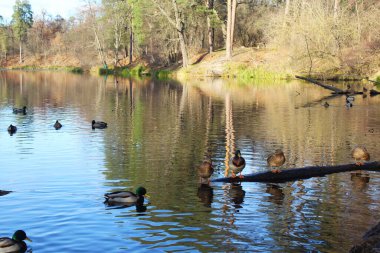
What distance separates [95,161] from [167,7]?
56557mm

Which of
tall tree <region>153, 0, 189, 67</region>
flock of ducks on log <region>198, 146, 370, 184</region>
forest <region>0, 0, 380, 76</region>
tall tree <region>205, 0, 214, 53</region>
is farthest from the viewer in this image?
tall tree <region>205, 0, 214, 53</region>

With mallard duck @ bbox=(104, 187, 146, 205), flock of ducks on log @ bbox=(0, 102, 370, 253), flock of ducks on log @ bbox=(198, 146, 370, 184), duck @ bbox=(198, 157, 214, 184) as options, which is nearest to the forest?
flock of ducks on log @ bbox=(198, 146, 370, 184)

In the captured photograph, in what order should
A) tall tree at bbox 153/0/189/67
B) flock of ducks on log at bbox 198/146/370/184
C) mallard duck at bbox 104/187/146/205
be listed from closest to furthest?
mallard duck at bbox 104/187/146/205, flock of ducks on log at bbox 198/146/370/184, tall tree at bbox 153/0/189/67

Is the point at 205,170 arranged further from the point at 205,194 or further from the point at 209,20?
the point at 209,20

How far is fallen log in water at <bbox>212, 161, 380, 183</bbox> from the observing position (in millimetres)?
14328

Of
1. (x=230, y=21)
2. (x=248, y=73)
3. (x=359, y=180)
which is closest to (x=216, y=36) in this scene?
(x=230, y=21)

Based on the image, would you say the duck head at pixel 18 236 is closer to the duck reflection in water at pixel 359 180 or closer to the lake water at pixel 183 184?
the lake water at pixel 183 184

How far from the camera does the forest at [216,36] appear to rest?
5538 centimetres

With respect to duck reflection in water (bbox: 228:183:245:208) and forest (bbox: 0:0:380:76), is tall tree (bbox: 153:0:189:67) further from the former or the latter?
duck reflection in water (bbox: 228:183:245:208)

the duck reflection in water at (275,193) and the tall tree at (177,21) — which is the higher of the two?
the tall tree at (177,21)

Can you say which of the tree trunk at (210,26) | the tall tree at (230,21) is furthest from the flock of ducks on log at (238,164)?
the tree trunk at (210,26)

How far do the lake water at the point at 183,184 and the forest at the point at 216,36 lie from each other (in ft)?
79.3

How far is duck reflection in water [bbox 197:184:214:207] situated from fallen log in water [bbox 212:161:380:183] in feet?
1.20

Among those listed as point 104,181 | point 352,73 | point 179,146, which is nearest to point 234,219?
point 104,181
